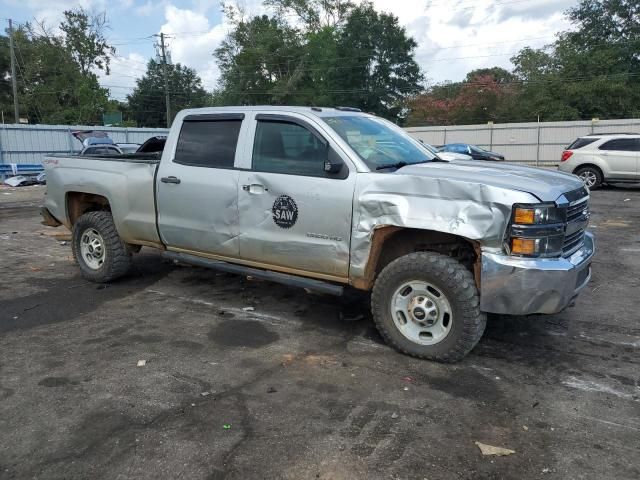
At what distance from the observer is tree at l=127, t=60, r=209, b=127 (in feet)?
220

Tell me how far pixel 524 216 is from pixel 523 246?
211 millimetres

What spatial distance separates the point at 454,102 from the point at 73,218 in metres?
49.6

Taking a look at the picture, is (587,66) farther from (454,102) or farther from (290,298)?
Answer: (290,298)

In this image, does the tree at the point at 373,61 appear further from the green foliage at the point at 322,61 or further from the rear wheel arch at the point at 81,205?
the rear wheel arch at the point at 81,205

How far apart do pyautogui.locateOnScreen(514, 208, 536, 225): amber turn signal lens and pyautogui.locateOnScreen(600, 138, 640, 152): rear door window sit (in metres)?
14.2

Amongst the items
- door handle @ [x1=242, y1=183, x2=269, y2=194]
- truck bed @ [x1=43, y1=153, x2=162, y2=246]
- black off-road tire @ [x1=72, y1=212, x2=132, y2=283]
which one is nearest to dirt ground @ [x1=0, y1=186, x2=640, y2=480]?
black off-road tire @ [x1=72, y1=212, x2=132, y2=283]

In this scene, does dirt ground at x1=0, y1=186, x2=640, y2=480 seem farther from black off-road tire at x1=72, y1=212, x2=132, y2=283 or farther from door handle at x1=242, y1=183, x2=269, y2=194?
door handle at x1=242, y1=183, x2=269, y2=194

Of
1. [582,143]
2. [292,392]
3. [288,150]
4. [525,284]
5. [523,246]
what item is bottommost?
[292,392]

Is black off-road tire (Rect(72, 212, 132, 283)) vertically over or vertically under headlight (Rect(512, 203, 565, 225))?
under

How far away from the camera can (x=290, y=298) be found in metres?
5.95

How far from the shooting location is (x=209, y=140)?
537 centimetres

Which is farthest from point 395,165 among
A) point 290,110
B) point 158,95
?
point 158,95

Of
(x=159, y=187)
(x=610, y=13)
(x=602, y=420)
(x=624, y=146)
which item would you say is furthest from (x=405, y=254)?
(x=610, y=13)

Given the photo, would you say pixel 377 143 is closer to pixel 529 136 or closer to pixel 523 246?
pixel 523 246
